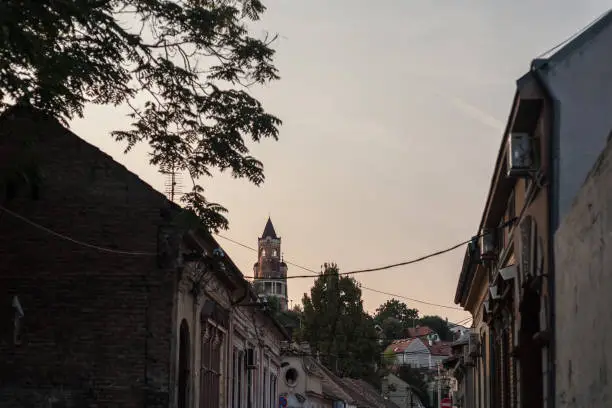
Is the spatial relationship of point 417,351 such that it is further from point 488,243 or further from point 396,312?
point 488,243

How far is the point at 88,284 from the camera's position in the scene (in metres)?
17.9

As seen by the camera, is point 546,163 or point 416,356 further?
point 416,356

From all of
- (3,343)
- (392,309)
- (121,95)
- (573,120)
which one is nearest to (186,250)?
(3,343)

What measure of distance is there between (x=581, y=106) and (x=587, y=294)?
3.99 m

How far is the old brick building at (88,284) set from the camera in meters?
17.4

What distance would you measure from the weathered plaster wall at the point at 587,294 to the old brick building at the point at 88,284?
787cm

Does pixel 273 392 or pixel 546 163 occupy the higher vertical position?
pixel 546 163

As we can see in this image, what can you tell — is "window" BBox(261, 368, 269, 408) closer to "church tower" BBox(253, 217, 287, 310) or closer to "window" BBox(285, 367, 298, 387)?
"window" BBox(285, 367, 298, 387)

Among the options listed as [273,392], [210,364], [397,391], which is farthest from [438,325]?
[210,364]

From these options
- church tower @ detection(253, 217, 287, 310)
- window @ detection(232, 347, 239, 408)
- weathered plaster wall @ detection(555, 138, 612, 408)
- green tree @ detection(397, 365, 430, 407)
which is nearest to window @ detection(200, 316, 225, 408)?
window @ detection(232, 347, 239, 408)

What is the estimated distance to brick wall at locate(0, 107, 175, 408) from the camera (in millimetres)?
17422

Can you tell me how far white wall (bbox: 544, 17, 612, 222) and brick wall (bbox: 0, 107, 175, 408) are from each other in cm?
773

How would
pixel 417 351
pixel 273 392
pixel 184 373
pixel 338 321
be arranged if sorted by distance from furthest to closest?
pixel 417 351 < pixel 338 321 < pixel 273 392 < pixel 184 373

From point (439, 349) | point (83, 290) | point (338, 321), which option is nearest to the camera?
point (83, 290)
